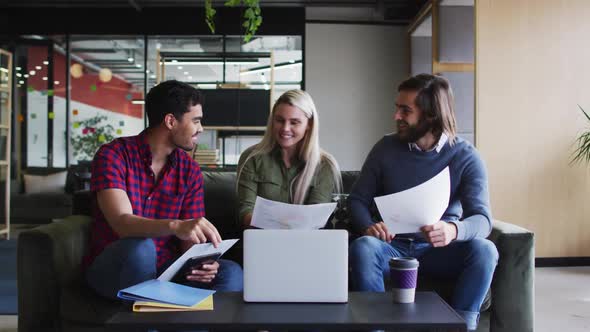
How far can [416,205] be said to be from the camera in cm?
181

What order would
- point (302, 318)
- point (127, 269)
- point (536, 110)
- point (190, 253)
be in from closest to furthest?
point (302, 318), point (190, 253), point (127, 269), point (536, 110)

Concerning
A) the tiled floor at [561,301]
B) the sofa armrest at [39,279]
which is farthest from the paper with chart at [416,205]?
the tiled floor at [561,301]

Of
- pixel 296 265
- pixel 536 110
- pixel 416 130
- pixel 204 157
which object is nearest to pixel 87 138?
pixel 204 157

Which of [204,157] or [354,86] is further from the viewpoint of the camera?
[354,86]

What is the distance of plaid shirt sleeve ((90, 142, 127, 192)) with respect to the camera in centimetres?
190

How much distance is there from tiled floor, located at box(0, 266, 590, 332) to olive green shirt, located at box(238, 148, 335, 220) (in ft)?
4.43

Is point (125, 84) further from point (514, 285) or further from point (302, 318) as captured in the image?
point (302, 318)

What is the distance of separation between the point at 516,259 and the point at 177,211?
1.29 metres

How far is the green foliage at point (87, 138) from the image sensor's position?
7.63 m

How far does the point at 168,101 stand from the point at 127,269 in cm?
65

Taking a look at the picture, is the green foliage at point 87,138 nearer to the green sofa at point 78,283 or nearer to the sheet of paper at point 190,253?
the green sofa at point 78,283

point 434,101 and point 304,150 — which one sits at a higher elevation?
point 434,101

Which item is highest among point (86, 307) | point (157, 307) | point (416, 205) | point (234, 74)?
point (234, 74)

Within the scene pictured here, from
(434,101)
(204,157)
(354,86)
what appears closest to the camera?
(434,101)
